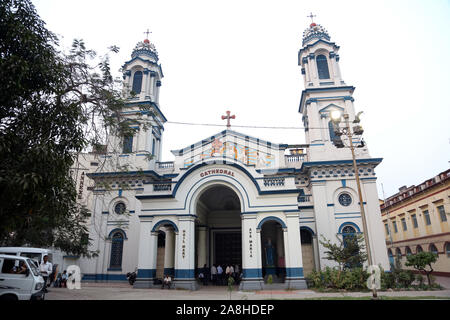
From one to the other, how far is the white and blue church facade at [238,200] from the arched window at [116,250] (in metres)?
0.07

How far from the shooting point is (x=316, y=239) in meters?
19.1

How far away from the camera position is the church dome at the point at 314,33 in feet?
78.7

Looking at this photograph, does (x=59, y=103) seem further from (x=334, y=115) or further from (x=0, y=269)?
(x=334, y=115)

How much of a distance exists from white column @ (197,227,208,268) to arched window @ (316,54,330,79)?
14.7 m

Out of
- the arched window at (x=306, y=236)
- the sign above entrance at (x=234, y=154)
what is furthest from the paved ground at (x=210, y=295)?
the sign above entrance at (x=234, y=154)

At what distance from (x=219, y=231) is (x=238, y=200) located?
9.14 feet

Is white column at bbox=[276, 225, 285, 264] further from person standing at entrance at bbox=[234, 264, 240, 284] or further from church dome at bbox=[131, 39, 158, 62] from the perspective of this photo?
church dome at bbox=[131, 39, 158, 62]

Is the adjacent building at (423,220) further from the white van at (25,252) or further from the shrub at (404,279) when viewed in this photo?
the white van at (25,252)

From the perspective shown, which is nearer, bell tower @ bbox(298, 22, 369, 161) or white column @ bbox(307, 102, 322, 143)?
bell tower @ bbox(298, 22, 369, 161)

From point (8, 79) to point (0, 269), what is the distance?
241 inches

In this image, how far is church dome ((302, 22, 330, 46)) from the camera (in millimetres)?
23995

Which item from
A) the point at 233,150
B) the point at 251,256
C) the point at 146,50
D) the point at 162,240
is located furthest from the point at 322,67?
the point at 162,240

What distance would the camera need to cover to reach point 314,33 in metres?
24.2

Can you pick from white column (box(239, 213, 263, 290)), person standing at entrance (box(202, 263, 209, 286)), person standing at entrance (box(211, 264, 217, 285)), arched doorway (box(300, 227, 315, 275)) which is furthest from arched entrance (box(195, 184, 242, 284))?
white column (box(239, 213, 263, 290))
